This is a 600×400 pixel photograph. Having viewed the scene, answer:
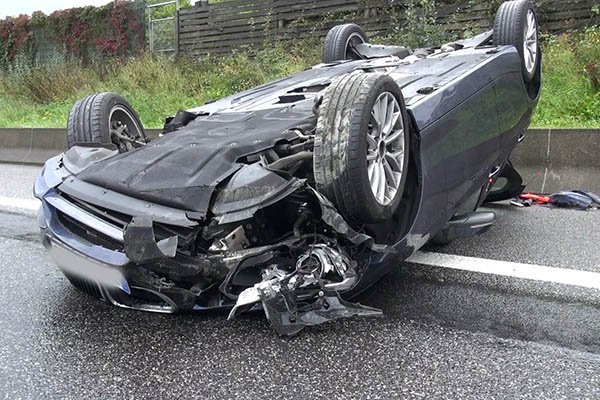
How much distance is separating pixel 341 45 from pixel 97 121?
2.42 m

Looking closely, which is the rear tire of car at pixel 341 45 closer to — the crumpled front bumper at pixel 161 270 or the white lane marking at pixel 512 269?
the white lane marking at pixel 512 269

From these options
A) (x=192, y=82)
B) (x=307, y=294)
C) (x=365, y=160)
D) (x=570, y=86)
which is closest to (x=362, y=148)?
(x=365, y=160)

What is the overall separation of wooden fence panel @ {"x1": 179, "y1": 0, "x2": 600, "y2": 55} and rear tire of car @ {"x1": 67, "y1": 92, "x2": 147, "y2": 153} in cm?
754

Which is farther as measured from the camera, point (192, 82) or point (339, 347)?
point (192, 82)

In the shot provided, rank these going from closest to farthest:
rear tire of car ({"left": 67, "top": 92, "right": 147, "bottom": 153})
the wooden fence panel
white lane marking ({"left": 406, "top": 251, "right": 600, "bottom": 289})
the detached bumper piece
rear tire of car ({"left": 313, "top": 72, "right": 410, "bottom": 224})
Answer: the detached bumper piece < rear tire of car ({"left": 313, "top": 72, "right": 410, "bottom": 224}) < white lane marking ({"left": 406, "top": 251, "right": 600, "bottom": 289}) < rear tire of car ({"left": 67, "top": 92, "right": 147, "bottom": 153}) < the wooden fence panel

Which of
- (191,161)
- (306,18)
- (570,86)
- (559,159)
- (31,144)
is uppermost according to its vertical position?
(306,18)

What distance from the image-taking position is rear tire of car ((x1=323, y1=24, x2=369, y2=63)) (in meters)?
5.29

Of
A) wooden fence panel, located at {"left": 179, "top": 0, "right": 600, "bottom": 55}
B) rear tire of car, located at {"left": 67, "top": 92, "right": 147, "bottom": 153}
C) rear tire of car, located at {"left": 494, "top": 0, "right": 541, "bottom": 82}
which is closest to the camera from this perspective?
rear tire of car, located at {"left": 67, "top": 92, "right": 147, "bottom": 153}

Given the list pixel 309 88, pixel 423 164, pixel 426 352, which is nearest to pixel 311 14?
pixel 309 88

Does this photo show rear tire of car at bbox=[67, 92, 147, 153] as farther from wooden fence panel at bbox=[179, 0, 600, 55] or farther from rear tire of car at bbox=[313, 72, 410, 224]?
wooden fence panel at bbox=[179, 0, 600, 55]

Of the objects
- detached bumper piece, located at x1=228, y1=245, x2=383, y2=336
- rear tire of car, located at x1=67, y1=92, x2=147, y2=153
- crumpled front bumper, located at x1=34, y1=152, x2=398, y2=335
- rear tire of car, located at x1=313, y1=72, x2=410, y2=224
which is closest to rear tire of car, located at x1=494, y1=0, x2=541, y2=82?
rear tire of car, located at x1=313, y1=72, x2=410, y2=224

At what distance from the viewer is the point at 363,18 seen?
11477 mm

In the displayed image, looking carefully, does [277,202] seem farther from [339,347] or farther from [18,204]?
[18,204]

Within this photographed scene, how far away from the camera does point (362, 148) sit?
2.62m
